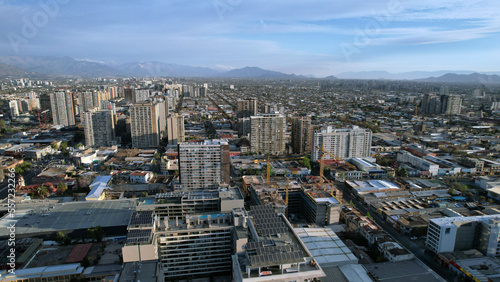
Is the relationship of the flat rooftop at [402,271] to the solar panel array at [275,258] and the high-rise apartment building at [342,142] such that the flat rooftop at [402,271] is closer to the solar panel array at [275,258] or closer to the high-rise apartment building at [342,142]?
the solar panel array at [275,258]

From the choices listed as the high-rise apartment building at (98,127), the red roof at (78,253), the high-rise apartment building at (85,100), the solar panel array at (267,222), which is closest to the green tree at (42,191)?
the red roof at (78,253)

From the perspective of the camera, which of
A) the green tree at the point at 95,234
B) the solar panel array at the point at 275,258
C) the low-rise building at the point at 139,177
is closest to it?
the solar panel array at the point at 275,258

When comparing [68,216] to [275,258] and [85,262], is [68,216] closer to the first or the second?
[85,262]

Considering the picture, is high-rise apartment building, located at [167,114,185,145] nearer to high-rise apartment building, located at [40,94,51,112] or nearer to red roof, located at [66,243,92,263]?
red roof, located at [66,243,92,263]

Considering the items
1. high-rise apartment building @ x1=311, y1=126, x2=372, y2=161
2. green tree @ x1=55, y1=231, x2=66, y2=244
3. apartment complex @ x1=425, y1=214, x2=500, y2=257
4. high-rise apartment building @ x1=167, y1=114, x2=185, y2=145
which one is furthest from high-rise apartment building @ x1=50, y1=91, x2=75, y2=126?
apartment complex @ x1=425, y1=214, x2=500, y2=257

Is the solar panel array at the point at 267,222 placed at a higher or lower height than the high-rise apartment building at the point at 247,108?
lower

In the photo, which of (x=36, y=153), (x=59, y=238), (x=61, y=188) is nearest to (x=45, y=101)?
(x=36, y=153)

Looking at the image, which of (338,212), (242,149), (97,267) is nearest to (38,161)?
(242,149)
